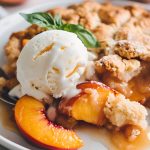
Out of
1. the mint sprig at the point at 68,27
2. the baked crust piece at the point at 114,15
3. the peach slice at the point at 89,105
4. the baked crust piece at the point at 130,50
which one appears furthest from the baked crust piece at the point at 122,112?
the baked crust piece at the point at 114,15

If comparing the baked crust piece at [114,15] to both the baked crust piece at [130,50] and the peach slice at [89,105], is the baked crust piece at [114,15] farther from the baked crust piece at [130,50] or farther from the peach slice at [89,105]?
the peach slice at [89,105]

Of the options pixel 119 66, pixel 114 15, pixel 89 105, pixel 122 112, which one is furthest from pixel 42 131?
pixel 114 15

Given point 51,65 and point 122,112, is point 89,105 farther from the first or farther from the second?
point 51,65

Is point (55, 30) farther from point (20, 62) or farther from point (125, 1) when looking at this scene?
point (125, 1)

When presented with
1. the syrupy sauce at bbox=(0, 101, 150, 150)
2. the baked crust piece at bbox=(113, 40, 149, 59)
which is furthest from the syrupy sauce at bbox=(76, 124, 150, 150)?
the baked crust piece at bbox=(113, 40, 149, 59)

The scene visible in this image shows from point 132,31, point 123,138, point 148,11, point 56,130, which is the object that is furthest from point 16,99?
point 148,11

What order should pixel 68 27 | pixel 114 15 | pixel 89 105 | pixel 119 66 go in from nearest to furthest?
pixel 89 105, pixel 119 66, pixel 68 27, pixel 114 15
